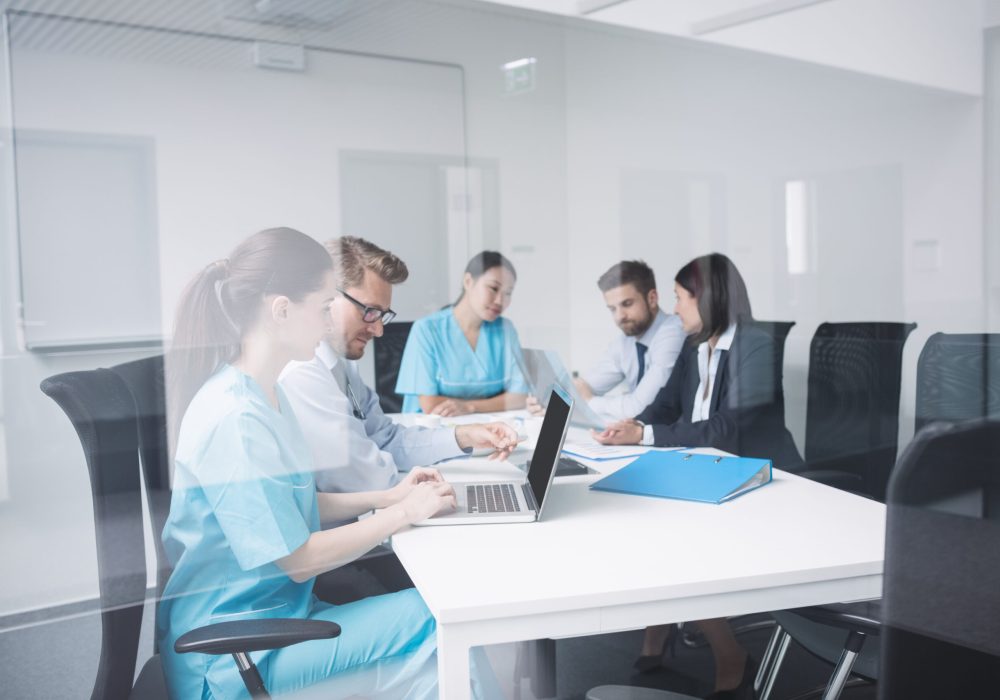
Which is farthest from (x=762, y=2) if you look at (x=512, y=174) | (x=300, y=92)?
(x=300, y=92)

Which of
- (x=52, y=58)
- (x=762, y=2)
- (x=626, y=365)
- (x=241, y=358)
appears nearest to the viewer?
(x=241, y=358)

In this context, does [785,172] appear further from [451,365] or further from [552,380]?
[451,365]

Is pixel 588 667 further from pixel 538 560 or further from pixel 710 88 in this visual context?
pixel 710 88

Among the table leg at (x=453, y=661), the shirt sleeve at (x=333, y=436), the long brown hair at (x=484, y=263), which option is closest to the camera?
the table leg at (x=453, y=661)

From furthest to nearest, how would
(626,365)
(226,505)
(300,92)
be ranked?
1. (626,365)
2. (300,92)
3. (226,505)

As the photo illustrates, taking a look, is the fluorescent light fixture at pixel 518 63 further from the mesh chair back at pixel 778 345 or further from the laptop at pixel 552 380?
the mesh chair back at pixel 778 345

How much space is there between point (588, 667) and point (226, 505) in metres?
1.33

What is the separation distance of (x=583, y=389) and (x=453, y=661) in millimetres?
2253

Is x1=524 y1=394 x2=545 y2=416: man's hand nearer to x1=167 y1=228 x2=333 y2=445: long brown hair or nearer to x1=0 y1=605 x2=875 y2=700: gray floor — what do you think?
x1=0 y1=605 x2=875 y2=700: gray floor

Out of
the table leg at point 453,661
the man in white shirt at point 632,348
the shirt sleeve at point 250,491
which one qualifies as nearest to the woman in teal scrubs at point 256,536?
the shirt sleeve at point 250,491

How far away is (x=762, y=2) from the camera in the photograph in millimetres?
3055

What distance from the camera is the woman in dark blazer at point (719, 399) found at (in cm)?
218

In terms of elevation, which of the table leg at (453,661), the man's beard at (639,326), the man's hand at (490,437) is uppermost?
the man's beard at (639,326)

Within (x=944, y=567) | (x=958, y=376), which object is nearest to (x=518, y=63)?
(x=958, y=376)
